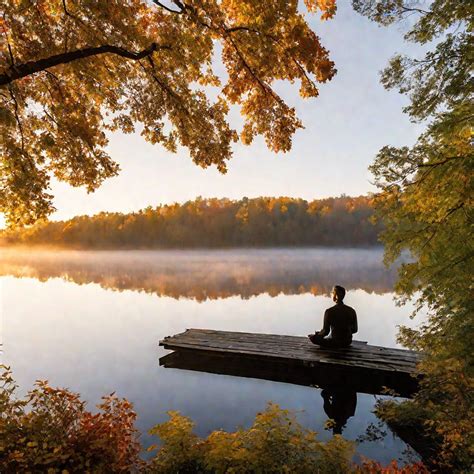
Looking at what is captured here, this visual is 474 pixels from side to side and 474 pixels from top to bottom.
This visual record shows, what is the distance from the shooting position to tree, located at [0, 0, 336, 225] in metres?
7.30

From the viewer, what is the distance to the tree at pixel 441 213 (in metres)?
5.27

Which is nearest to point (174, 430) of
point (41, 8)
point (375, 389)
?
point (375, 389)

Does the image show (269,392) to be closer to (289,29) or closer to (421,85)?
(421,85)

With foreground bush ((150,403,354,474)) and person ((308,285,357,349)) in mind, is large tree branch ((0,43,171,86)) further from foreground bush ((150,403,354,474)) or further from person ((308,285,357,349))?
person ((308,285,357,349))

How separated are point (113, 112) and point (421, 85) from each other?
822 cm

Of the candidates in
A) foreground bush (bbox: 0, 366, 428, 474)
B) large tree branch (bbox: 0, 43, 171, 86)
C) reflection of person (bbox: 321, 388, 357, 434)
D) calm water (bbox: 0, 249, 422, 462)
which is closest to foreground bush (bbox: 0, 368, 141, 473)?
foreground bush (bbox: 0, 366, 428, 474)

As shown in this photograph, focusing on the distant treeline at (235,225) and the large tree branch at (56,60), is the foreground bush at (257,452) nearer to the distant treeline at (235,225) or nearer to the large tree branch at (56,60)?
the large tree branch at (56,60)

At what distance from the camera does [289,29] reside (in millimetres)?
7406

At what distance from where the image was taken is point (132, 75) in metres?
10.4

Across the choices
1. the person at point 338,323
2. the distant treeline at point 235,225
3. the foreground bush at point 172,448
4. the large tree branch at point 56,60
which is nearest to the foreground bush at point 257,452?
the foreground bush at point 172,448

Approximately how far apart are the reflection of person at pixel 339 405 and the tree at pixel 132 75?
6.69 meters

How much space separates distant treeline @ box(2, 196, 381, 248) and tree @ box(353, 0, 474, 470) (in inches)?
3826

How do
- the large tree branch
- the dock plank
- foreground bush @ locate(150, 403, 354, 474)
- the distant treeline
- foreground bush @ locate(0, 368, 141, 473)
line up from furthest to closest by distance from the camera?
the distant treeline
the dock plank
the large tree branch
foreground bush @ locate(0, 368, 141, 473)
foreground bush @ locate(150, 403, 354, 474)

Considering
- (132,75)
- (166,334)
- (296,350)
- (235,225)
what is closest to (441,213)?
(296,350)
